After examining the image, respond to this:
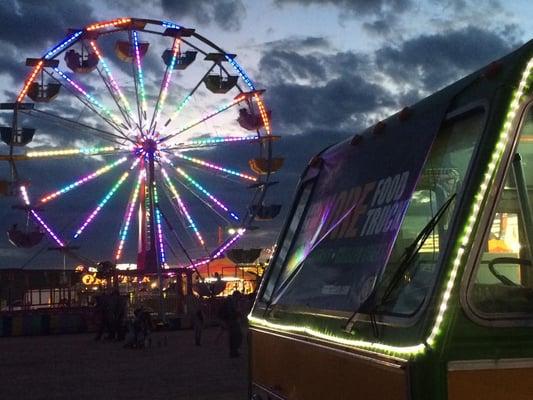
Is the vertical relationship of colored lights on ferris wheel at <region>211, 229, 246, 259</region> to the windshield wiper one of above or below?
above

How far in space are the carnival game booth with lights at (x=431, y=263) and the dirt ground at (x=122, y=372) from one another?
7.83 metres

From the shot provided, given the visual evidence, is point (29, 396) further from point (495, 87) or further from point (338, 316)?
point (495, 87)

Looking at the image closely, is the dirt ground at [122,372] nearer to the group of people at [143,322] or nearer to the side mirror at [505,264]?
the group of people at [143,322]

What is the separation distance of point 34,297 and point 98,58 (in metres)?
13.8

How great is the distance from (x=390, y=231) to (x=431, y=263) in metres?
0.33

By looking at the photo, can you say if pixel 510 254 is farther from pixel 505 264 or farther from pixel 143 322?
pixel 143 322

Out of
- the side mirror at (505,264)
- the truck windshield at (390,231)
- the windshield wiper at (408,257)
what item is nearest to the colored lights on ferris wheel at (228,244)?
the truck windshield at (390,231)

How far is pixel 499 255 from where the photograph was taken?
2.54 meters

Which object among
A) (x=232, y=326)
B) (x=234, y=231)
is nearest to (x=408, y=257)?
(x=232, y=326)

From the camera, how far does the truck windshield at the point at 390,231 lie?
→ 8.18 ft

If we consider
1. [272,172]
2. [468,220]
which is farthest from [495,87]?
[272,172]

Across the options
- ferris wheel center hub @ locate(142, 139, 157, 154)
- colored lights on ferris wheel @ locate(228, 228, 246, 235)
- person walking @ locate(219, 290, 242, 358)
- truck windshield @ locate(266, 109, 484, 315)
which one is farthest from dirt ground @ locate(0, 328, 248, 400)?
ferris wheel center hub @ locate(142, 139, 157, 154)

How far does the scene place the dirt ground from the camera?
11.9 metres

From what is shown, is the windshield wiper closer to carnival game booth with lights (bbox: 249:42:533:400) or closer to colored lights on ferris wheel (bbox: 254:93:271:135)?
carnival game booth with lights (bbox: 249:42:533:400)
